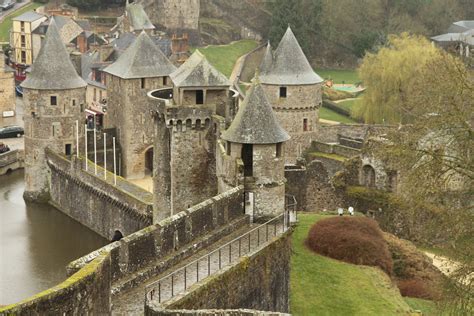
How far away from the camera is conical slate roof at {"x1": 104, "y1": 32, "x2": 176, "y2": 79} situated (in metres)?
48.5

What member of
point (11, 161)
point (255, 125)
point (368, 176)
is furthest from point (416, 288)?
point (11, 161)

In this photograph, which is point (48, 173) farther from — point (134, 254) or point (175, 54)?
point (134, 254)

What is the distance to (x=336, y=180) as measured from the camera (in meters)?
42.4

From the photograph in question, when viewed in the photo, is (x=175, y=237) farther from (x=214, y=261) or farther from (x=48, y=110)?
(x=48, y=110)

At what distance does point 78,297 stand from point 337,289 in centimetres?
1481

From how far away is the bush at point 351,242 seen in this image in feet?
106

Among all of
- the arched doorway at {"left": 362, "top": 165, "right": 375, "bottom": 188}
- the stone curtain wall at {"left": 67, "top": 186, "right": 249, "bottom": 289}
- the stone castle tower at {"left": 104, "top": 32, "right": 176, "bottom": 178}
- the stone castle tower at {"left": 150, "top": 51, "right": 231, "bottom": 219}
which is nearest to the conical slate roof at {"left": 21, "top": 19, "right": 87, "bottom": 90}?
the stone castle tower at {"left": 104, "top": 32, "right": 176, "bottom": 178}

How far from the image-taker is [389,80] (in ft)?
196

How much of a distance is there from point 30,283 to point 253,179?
43.0ft

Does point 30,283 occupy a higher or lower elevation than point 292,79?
lower

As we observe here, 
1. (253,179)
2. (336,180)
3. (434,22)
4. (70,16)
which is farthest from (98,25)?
(253,179)

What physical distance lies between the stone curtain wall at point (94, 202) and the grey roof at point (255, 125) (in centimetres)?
1177

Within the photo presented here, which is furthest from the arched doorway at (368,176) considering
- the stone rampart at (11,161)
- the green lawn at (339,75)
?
the green lawn at (339,75)

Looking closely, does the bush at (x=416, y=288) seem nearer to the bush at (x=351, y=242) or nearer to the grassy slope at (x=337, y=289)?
the bush at (x=351, y=242)
